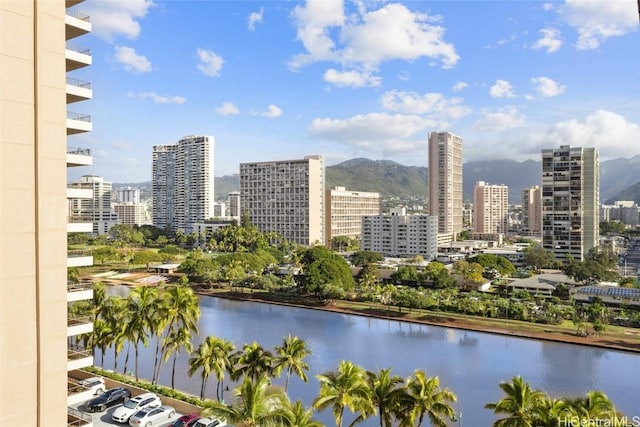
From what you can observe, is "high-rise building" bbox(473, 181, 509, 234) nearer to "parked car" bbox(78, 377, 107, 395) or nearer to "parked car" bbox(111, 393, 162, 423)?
"parked car" bbox(78, 377, 107, 395)

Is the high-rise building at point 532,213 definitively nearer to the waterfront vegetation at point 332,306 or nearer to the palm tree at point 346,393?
the waterfront vegetation at point 332,306

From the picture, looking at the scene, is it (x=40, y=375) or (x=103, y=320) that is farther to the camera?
(x=103, y=320)

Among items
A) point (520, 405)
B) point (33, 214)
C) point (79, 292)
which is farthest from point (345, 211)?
point (33, 214)

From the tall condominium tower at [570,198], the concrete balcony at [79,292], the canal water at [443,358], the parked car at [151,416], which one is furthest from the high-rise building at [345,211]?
the concrete balcony at [79,292]

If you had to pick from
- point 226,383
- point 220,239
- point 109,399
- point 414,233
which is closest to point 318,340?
point 226,383

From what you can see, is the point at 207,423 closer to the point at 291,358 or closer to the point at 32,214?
the point at 291,358

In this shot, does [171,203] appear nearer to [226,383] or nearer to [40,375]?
[226,383]

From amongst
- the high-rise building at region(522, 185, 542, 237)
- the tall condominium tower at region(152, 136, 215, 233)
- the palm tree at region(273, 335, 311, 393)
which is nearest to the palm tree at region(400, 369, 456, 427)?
the palm tree at region(273, 335, 311, 393)
